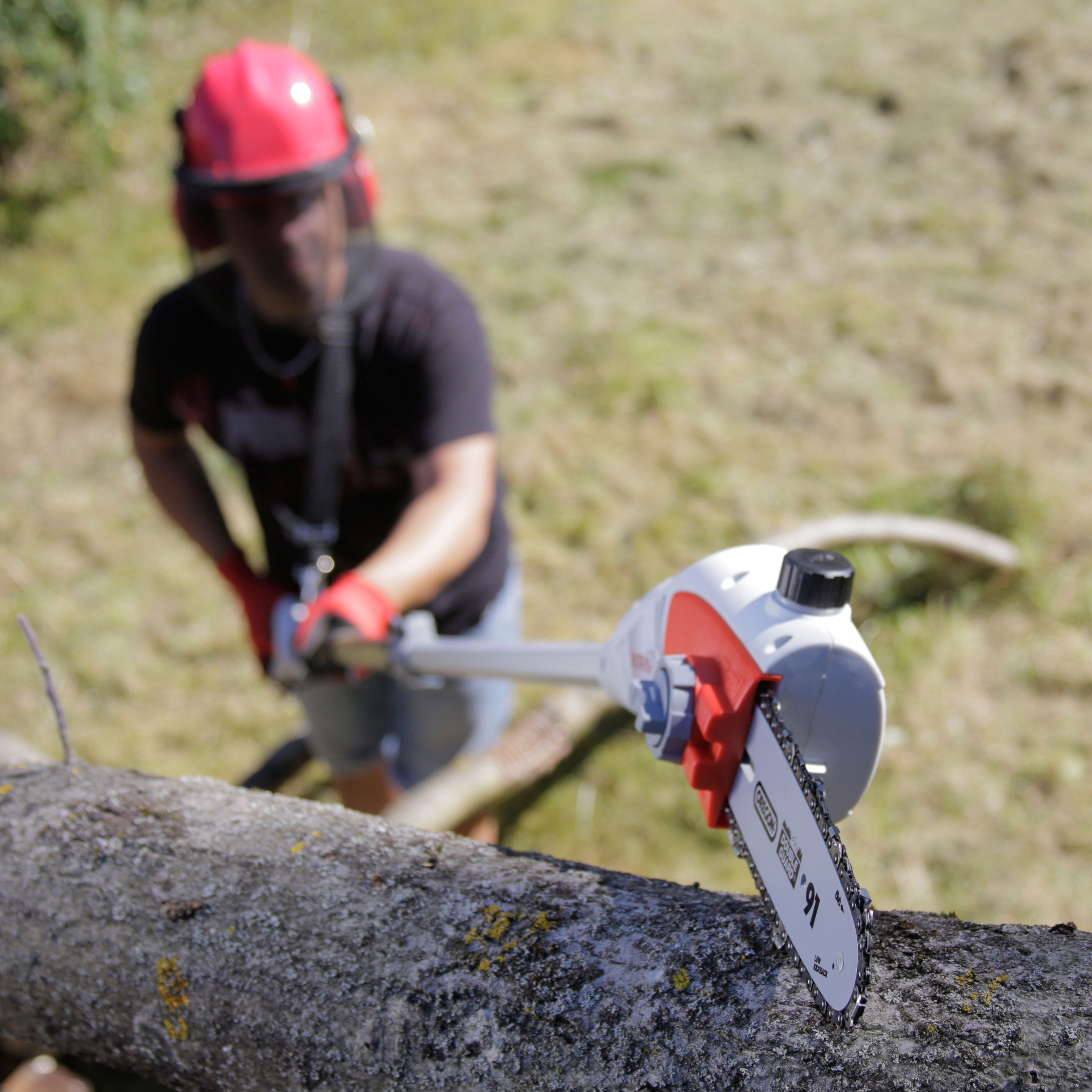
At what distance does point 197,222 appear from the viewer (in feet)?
7.73

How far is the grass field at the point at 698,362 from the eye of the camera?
3389 mm

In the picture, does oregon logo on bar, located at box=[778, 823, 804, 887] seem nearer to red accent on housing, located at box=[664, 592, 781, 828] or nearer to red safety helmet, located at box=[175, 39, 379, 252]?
red accent on housing, located at box=[664, 592, 781, 828]

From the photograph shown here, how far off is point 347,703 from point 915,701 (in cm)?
230

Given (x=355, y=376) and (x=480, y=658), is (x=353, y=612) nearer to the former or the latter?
(x=480, y=658)

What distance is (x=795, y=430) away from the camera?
475 cm

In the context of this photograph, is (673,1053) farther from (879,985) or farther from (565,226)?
(565,226)

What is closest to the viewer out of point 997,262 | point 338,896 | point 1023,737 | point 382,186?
point 338,896

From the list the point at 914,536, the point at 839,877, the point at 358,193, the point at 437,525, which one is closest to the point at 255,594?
the point at 437,525

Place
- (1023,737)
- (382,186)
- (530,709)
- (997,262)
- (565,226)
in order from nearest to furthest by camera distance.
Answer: (1023,737)
(530,709)
(997,262)
(565,226)
(382,186)

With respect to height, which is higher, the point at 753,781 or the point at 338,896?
the point at 753,781

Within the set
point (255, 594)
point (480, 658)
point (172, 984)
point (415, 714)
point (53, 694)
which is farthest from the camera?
point (415, 714)

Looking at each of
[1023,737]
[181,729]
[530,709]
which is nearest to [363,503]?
[530,709]

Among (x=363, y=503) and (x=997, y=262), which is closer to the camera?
(x=363, y=503)

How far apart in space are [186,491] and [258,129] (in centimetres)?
119
